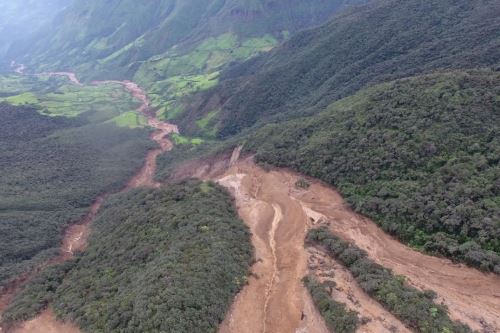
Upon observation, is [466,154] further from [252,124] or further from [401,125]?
[252,124]

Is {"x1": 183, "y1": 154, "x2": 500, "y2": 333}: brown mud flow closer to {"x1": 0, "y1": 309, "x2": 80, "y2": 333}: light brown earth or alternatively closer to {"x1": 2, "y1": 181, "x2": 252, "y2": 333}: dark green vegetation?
{"x1": 2, "y1": 181, "x2": 252, "y2": 333}: dark green vegetation

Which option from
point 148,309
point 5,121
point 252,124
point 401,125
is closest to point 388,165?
point 401,125

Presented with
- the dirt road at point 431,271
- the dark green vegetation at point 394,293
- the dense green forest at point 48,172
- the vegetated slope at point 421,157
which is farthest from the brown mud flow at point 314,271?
the dense green forest at point 48,172

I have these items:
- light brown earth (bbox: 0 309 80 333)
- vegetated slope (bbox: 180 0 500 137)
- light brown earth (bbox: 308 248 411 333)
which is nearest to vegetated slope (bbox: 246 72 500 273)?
light brown earth (bbox: 308 248 411 333)

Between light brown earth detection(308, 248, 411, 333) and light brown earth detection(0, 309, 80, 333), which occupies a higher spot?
light brown earth detection(308, 248, 411, 333)

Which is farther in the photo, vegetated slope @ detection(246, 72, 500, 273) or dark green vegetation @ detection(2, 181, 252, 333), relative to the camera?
vegetated slope @ detection(246, 72, 500, 273)

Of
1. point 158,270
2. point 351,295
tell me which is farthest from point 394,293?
point 158,270

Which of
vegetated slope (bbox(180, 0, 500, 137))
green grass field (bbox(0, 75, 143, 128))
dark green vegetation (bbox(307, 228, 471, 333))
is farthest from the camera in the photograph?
green grass field (bbox(0, 75, 143, 128))

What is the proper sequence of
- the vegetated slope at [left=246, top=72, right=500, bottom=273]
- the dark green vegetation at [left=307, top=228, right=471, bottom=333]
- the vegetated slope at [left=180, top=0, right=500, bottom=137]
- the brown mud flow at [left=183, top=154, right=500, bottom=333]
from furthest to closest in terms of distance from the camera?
1. the vegetated slope at [left=180, top=0, right=500, bottom=137]
2. the vegetated slope at [left=246, top=72, right=500, bottom=273]
3. the brown mud flow at [left=183, top=154, right=500, bottom=333]
4. the dark green vegetation at [left=307, top=228, right=471, bottom=333]
